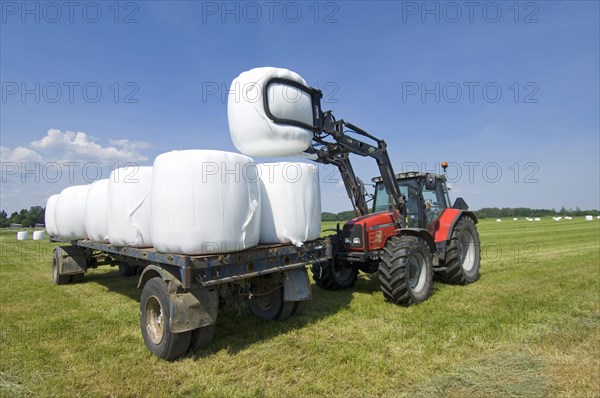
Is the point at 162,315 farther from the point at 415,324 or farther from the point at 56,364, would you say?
the point at 415,324

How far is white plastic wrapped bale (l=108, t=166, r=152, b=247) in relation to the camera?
4859mm

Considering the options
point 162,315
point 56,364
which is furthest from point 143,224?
point 56,364

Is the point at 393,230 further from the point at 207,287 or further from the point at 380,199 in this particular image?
the point at 207,287

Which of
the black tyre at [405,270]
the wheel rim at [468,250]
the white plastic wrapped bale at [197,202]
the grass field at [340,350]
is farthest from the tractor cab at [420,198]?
the white plastic wrapped bale at [197,202]

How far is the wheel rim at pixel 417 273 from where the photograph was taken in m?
6.50

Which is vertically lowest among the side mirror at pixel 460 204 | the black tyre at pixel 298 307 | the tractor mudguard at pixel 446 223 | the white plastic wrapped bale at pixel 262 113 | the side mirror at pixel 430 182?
the black tyre at pixel 298 307

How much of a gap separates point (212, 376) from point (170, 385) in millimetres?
389

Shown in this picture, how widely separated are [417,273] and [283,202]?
318 cm

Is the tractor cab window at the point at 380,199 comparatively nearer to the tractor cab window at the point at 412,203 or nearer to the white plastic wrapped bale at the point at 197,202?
the tractor cab window at the point at 412,203

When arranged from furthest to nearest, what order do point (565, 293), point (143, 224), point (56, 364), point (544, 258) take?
point (544, 258) < point (565, 293) < point (143, 224) < point (56, 364)

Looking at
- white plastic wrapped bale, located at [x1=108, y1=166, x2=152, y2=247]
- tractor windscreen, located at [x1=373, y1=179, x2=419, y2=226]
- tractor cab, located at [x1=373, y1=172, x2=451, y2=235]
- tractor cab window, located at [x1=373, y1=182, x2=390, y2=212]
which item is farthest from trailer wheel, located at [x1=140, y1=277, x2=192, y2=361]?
tractor cab window, located at [x1=373, y1=182, x2=390, y2=212]

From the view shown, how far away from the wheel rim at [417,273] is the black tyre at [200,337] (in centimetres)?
375

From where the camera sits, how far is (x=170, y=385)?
136 inches

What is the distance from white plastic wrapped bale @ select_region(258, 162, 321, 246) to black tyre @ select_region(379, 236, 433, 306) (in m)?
1.85
